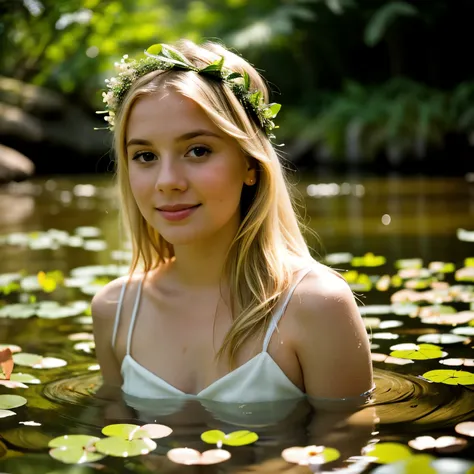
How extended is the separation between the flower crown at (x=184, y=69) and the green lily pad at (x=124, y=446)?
990 millimetres

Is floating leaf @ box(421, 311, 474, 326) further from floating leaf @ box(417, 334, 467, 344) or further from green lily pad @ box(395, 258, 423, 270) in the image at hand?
green lily pad @ box(395, 258, 423, 270)

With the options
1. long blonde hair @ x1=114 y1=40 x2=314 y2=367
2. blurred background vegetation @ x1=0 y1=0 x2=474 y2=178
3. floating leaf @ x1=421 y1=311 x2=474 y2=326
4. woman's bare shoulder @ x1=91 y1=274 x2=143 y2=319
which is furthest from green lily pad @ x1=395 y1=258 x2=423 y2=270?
blurred background vegetation @ x1=0 y1=0 x2=474 y2=178

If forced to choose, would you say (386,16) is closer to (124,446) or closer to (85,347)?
(85,347)

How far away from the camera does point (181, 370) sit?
2508mm

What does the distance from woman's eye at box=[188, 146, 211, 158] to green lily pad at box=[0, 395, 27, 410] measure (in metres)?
0.89

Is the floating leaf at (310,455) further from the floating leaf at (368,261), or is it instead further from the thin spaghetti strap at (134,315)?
the floating leaf at (368,261)

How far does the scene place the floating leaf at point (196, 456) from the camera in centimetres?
193

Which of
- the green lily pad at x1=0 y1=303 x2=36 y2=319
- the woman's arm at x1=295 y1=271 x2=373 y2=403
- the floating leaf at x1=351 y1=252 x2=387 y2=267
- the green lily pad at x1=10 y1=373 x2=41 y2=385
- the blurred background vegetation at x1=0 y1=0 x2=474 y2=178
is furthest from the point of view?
the blurred background vegetation at x1=0 y1=0 x2=474 y2=178

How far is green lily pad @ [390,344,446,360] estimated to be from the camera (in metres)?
2.89

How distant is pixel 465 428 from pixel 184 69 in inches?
48.1

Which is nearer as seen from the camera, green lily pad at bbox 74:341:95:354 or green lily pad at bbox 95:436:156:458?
green lily pad at bbox 95:436:156:458

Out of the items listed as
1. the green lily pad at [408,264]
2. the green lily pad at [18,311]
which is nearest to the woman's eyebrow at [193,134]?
the green lily pad at [18,311]

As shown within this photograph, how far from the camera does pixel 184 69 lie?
247 centimetres

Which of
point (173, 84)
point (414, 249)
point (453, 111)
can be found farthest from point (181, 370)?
point (453, 111)
